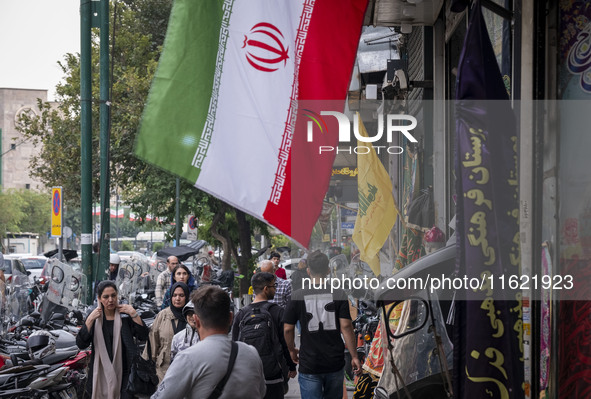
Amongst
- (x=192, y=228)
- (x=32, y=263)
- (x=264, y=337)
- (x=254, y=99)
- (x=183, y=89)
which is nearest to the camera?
(x=183, y=89)

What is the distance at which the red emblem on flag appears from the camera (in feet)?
16.7

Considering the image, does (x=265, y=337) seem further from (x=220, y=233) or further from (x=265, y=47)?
(x=220, y=233)

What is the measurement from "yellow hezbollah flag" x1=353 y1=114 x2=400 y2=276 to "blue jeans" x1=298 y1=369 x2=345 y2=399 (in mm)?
3310

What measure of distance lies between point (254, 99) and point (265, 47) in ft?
1.22

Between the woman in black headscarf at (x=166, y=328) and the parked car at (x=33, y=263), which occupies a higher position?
the woman in black headscarf at (x=166, y=328)

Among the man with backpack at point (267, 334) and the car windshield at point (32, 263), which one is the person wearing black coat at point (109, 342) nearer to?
the man with backpack at point (267, 334)

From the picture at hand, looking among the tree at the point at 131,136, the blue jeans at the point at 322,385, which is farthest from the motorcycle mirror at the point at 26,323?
the tree at the point at 131,136

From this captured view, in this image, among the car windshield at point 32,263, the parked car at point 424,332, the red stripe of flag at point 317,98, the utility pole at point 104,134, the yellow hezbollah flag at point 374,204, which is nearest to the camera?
the red stripe of flag at point 317,98

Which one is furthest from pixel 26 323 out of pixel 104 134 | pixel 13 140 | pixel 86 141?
pixel 13 140

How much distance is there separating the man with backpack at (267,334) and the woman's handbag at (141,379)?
1.03m

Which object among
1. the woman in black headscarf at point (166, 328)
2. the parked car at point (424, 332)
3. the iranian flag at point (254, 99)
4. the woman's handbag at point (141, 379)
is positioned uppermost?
the iranian flag at point (254, 99)

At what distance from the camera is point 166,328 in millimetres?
8625

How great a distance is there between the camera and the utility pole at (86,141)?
587 inches

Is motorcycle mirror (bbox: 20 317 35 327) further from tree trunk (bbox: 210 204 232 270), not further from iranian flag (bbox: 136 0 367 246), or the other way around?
tree trunk (bbox: 210 204 232 270)
